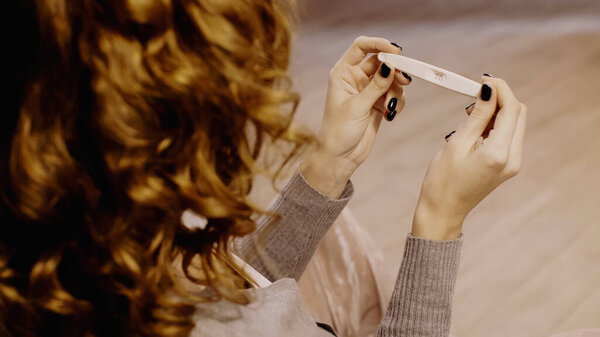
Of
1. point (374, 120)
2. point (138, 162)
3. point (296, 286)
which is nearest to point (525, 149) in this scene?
point (374, 120)

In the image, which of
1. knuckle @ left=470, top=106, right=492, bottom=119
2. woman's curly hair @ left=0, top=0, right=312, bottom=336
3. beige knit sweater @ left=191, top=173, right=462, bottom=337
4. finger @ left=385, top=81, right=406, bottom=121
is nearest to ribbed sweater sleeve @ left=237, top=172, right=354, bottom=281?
beige knit sweater @ left=191, top=173, right=462, bottom=337

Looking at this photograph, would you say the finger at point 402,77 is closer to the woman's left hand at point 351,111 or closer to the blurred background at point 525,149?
the woman's left hand at point 351,111

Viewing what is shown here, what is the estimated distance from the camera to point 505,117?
0.80m

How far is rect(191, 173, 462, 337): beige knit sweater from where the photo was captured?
0.64 metres

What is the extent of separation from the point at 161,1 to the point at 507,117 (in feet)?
1.47

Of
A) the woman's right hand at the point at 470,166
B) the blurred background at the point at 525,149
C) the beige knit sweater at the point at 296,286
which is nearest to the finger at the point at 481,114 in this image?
the woman's right hand at the point at 470,166

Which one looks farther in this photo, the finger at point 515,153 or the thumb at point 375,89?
the thumb at point 375,89

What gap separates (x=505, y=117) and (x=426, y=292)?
0.21 metres

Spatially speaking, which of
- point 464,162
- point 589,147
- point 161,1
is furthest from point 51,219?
point 589,147

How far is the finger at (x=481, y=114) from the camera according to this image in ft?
2.69

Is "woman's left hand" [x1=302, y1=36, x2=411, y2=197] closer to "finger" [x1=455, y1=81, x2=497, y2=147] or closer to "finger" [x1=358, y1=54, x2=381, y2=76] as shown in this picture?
"finger" [x1=358, y1=54, x2=381, y2=76]

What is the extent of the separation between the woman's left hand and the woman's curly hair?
0.33m

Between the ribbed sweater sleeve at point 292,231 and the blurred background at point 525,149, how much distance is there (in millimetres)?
209

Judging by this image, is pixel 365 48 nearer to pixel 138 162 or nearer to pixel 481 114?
pixel 481 114
